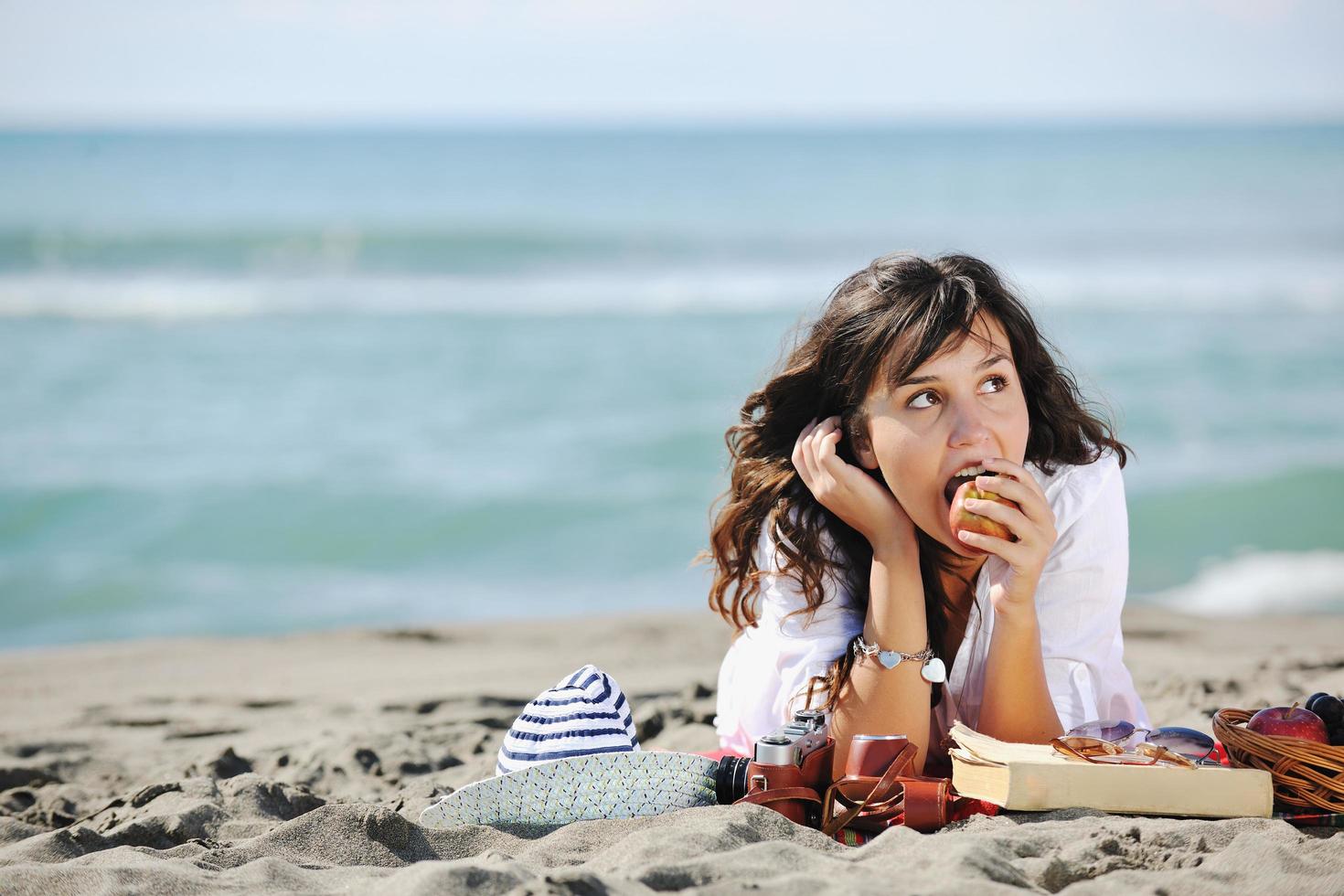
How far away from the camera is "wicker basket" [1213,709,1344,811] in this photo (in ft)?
8.86

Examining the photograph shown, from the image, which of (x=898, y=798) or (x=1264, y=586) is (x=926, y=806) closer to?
(x=898, y=798)

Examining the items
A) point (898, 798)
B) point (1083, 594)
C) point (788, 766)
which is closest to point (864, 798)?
point (898, 798)

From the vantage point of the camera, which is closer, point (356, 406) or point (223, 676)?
point (223, 676)

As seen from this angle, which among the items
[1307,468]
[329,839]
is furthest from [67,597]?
[1307,468]

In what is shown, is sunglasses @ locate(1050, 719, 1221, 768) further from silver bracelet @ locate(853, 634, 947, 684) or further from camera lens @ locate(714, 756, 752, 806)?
camera lens @ locate(714, 756, 752, 806)

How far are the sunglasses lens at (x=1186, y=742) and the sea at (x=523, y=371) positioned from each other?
1337 millimetres

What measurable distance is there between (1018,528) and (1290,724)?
0.71m

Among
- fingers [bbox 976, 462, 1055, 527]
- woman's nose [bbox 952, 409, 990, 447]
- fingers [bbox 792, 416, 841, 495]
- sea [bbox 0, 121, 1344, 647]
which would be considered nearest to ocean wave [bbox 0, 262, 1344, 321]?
sea [bbox 0, 121, 1344, 647]

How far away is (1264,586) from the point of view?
7195mm

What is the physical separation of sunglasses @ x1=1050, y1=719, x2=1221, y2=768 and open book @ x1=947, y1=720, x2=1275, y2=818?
0.08 ft

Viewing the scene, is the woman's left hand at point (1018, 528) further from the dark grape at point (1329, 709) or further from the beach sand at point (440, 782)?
the dark grape at point (1329, 709)

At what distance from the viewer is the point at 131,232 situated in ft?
78.7

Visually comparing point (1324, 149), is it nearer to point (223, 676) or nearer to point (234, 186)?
point (234, 186)

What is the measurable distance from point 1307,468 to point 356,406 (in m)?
7.58
